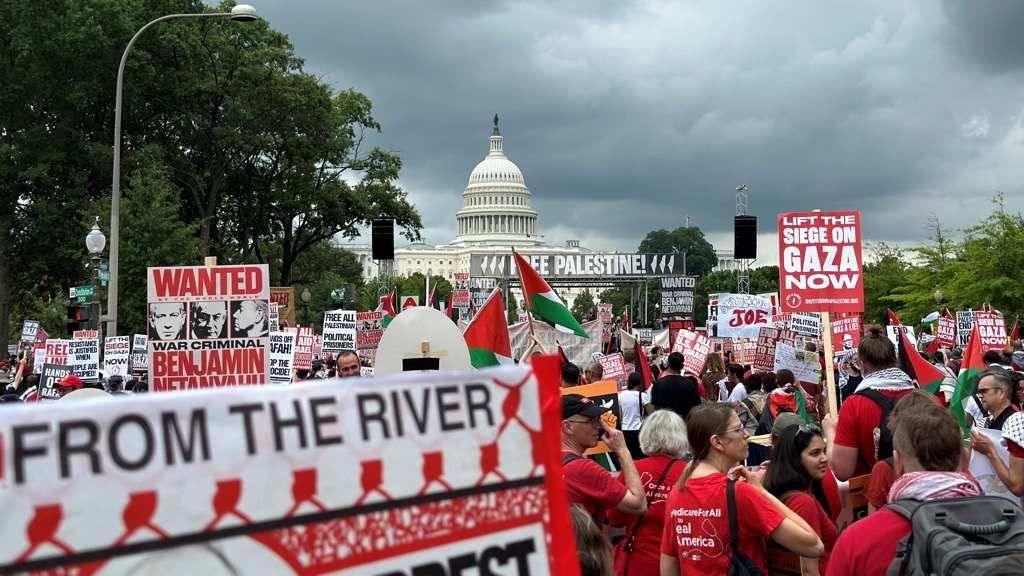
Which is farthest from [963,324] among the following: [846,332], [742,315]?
[846,332]

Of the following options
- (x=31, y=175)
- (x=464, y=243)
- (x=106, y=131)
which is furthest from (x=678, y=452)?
(x=464, y=243)

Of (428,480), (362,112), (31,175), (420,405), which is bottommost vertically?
(428,480)

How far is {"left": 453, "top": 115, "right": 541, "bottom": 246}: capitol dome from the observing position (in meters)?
189

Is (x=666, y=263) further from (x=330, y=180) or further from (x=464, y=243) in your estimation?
(x=464, y=243)

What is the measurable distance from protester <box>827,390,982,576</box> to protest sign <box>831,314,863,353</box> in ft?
39.6

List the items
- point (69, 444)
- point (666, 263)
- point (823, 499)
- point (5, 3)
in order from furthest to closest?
point (666, 263), point (5, 3), point (823, 499), point (69, 444)

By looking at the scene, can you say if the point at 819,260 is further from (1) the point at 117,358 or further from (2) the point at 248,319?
(1) the point at 117,358

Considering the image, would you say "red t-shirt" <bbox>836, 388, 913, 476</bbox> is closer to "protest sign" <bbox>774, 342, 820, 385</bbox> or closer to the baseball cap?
the baseball cap

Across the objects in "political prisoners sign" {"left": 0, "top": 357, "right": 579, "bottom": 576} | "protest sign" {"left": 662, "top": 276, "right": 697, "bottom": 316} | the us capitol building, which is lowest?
"political prisoners sign" {"left": 0, "top": 357, "right": 579, "bottom": 576}

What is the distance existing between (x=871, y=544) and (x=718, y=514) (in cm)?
108

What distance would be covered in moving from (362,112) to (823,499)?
4305cm

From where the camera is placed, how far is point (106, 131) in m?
39.5

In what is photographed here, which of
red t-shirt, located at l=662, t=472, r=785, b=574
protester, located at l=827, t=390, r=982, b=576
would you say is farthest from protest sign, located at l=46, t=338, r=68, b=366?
protester, located at l=827, t=390, r=982, b=576

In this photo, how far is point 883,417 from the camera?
578 cm
